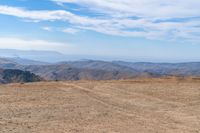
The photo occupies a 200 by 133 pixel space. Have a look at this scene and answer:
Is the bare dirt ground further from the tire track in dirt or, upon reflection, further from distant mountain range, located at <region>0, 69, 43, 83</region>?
distant mountain range, located at <region>0, 69, 43, 83</region>

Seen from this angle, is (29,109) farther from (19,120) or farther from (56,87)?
(56,87)

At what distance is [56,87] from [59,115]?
43.8 ft

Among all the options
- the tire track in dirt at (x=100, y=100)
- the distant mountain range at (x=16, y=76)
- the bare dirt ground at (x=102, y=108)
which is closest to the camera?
the bare dirt ground at (x=102, y=108)

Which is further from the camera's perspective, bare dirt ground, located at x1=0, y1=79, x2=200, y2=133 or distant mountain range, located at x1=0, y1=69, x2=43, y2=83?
distant mountain range, located at x1=0, y1=69, x2=43, y2=83

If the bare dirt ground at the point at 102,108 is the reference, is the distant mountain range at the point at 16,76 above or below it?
below

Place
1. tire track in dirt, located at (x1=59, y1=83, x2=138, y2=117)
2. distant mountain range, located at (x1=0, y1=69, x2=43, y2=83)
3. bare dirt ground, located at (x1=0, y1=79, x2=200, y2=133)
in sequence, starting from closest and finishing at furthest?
bare dirt ground, located at (x1=0, y1=79, x2=200, y2=133), tire track in dirt, located at (x1=59, y1=83, x2=138, y2=117), distant mountain range, located at (x1=0, y1=69, x2=43, y2=83)

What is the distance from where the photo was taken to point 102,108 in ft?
81.1

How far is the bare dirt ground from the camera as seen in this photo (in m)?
19.1

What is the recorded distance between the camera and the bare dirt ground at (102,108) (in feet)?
62.6

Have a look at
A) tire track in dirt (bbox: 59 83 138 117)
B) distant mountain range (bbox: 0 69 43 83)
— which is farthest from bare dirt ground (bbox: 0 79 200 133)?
distant mountain range (bbox: 0 69 43 83)

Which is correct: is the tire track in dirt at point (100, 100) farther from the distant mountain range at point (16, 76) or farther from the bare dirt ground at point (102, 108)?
the distant mountain range at point (16, 76)

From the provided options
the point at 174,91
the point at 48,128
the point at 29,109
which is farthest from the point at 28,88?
the point at 48,128

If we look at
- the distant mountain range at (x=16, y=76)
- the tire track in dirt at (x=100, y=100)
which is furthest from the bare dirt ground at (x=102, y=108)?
the distant mountain range at (x=16, y=76)

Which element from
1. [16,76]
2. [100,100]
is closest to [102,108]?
[100,100]
